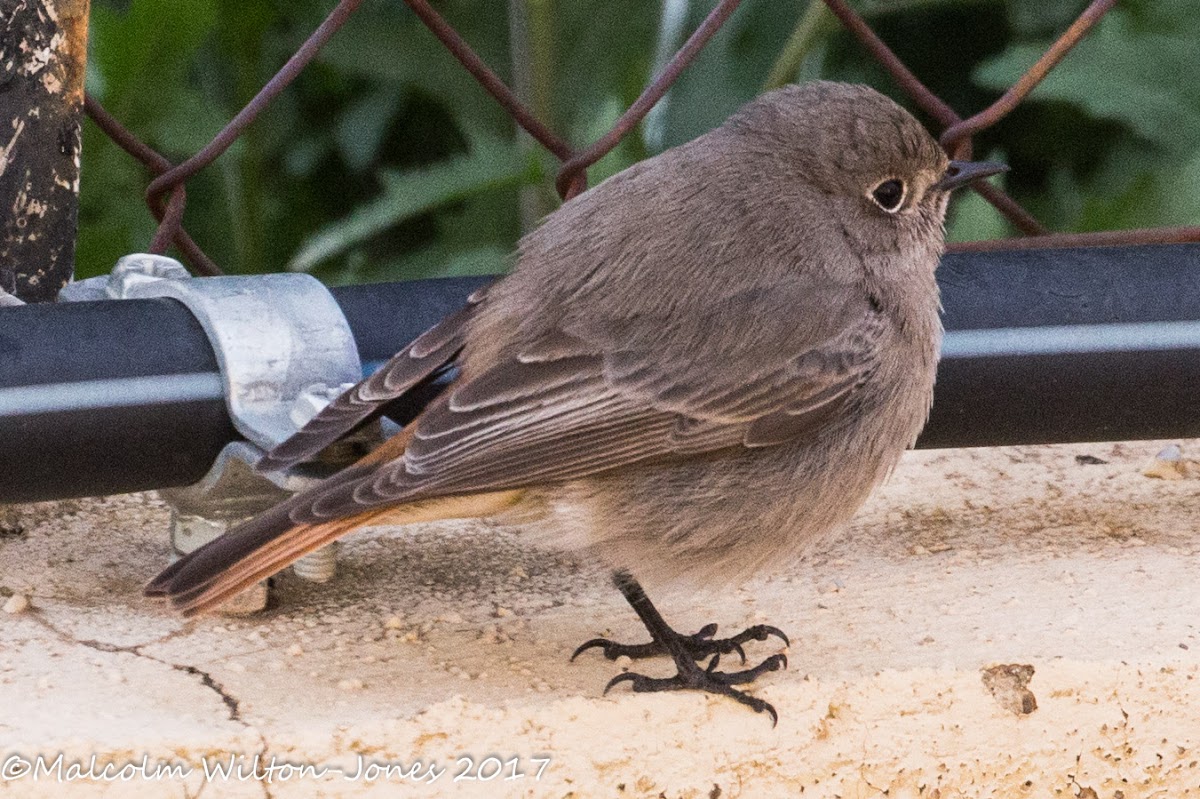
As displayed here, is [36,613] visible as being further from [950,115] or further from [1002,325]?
[950,115]

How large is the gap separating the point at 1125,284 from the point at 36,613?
5.39ft

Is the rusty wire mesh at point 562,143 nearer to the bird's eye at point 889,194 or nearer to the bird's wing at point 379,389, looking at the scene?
the bird's eye at point 889,194

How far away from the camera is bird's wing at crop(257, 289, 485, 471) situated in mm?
2359

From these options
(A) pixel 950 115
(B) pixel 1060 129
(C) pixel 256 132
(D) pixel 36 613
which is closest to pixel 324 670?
(D) pixel 36 613

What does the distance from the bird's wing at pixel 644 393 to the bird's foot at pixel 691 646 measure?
256 millimetres

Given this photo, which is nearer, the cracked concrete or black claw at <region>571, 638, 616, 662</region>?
the cracked concrete

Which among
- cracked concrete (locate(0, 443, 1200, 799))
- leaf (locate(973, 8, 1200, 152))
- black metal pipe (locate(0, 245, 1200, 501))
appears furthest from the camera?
leaf (locate(973, 8, 1200, 152))

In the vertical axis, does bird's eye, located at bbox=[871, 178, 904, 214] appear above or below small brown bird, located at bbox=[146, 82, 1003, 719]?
above

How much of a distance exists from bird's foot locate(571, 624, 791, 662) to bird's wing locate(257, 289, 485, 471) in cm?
43

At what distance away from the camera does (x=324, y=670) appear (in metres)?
2.37

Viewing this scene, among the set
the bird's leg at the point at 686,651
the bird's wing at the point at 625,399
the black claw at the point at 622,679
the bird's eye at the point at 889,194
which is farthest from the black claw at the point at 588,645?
the bird's eye at the point at 889,194

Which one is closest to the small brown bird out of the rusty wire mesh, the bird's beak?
the bird's beak

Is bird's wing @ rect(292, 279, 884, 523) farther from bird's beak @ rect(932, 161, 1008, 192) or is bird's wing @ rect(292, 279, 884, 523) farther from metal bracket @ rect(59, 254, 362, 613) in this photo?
bird's beak @ rect(932, 161, 1008, 192)

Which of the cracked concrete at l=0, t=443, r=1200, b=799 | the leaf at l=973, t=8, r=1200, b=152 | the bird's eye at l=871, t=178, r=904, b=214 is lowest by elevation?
the cracked concrete at l=0, t=443, r=1200, b=799
